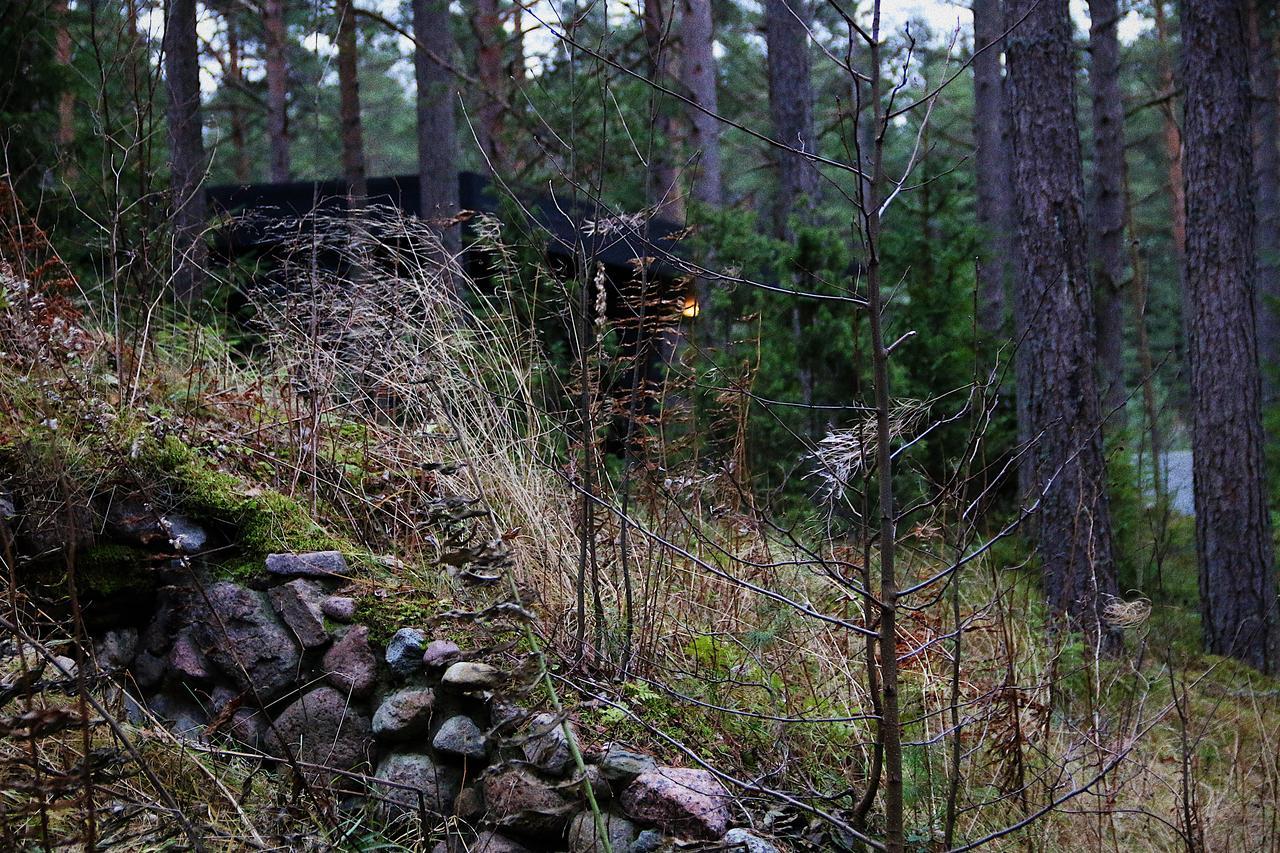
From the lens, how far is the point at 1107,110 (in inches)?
392

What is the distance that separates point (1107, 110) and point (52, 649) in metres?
10.2

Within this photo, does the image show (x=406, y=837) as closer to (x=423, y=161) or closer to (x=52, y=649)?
(x=52, y=649)

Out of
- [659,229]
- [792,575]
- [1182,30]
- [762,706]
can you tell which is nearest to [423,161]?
[659,229]

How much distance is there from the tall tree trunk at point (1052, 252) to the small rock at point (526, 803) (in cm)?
310

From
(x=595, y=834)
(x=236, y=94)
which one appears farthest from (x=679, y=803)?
(x=236, y=94)

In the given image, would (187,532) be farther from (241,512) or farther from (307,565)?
(307,565)

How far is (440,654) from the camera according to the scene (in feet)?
8.89

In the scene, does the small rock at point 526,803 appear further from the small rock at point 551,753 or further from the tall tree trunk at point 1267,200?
the tall tree trunk at point 1267,200

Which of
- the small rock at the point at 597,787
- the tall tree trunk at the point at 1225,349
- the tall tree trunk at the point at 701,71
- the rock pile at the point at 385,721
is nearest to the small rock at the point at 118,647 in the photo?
the rock pile at the point at 385,721

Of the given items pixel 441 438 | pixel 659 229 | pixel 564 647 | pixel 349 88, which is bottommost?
pixel 564 647

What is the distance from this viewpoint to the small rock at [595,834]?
2.34 metres

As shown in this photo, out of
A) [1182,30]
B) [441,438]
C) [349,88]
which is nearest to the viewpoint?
[441,438]

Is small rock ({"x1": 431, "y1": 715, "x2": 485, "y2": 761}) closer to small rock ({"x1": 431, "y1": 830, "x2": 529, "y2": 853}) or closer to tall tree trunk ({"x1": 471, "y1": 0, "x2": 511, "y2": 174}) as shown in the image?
small rock ({"x1": 431, "y1": 830, "x2": 529, "y2": 853})

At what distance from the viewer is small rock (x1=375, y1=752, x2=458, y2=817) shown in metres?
2.57
